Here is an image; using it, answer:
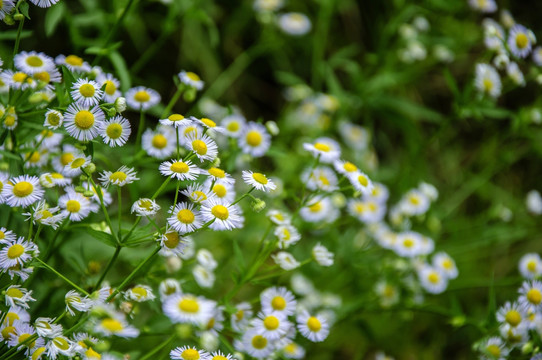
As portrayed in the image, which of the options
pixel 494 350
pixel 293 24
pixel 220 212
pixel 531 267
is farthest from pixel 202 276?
pixel 293 24

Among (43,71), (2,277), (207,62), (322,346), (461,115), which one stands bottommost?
(322,346)

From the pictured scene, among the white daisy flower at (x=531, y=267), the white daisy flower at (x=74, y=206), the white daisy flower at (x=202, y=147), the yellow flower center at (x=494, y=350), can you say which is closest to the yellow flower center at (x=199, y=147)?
the white daisy flower at (x=202, y=147)

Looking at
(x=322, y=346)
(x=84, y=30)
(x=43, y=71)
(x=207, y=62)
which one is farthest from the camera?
(x=207, y=62)

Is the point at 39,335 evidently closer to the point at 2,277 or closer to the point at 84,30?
the point at 2,277

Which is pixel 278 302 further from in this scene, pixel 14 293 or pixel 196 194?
pixel 14 293

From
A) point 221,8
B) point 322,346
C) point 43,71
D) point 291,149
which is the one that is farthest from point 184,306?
point 221,8

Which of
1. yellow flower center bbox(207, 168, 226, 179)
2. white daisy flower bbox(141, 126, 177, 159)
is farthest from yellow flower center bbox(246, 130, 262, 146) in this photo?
yellow flower center bbox(207, 168, 226, 179)

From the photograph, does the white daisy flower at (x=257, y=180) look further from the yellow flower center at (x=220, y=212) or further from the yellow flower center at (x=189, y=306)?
the yellow flower center at (x=189, y=306)
